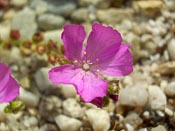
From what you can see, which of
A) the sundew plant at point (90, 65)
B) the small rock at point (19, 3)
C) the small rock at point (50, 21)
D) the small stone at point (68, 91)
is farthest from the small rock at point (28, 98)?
the small rock at point (19, 3)

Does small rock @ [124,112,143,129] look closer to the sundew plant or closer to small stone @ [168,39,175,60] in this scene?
the sundew plant

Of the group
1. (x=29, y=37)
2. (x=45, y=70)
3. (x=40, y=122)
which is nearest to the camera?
(x=40, y=122)

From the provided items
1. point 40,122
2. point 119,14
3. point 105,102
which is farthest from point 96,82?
point 119,14

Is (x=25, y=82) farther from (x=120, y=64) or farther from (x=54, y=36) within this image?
(x=120, y=64)

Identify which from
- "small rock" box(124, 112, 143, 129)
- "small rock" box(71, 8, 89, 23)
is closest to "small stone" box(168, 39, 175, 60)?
"small rock" box(124, 112, 143, 129)

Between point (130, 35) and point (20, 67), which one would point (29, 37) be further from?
point (130, 35)

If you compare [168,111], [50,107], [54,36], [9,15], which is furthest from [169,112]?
[9,15]

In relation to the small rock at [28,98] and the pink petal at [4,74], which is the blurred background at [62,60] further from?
the pink petal at [4,74]
